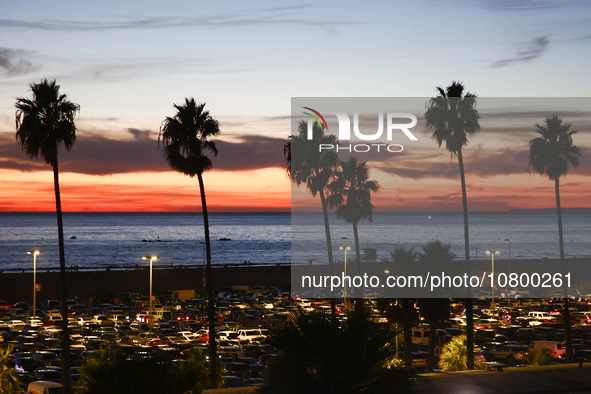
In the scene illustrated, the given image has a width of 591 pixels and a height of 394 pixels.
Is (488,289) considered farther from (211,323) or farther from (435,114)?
(211,323)

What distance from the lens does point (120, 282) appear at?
216 feet

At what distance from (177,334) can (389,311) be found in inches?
690

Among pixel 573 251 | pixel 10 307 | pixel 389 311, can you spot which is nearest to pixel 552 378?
pixel 389 311

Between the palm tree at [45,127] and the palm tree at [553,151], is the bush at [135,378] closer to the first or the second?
the palm tree at [45,127]

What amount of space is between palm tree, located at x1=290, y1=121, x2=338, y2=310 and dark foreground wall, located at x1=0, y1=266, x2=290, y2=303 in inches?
1339

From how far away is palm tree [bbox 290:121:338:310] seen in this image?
105ft

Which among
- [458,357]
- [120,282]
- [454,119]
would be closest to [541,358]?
[458,357]

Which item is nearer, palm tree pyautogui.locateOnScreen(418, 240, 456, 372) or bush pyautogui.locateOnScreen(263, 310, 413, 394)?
bush pyautogui.locateOnScreen(263, 310, 413, 394)

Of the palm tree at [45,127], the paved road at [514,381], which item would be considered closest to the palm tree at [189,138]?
the palm tree at [45,127]

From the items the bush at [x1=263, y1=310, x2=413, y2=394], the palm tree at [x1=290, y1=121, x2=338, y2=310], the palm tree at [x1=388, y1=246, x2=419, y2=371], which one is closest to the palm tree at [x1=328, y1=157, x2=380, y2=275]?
the palm tree at [x1=290, y1=121, x2=338, y2=310]

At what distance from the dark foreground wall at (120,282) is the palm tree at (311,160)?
34.0 m

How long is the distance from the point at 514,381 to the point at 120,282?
171 feet

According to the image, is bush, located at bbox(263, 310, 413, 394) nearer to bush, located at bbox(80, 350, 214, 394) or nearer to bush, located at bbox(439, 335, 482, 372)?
bush, located at bbox(80, 350, 214, 394)

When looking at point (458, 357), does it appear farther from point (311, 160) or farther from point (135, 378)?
point (135, 378)
